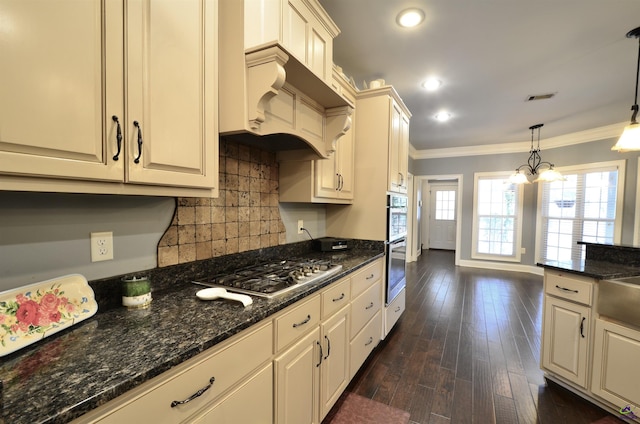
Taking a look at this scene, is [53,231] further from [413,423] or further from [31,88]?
[413,423]

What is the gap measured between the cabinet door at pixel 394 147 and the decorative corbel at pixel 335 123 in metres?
0.79

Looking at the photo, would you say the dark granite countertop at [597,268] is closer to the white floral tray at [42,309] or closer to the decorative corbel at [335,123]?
the decorative corbel at [335,123]

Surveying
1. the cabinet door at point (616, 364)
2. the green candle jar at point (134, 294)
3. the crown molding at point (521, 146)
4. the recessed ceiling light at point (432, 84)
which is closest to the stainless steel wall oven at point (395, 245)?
the recessed ceiling light at point (432, 84)

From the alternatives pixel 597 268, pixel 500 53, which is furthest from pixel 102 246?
pixel 500 53

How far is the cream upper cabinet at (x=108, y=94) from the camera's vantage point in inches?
26.6

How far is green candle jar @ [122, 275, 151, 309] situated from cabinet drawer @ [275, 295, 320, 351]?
541mm

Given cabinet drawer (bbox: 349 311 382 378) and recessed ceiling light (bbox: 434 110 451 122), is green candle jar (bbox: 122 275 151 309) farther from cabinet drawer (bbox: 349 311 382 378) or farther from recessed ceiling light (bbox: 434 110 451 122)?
recessed ceiling light (bbox: 434 110 451 122)

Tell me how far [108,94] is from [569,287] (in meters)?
2.81

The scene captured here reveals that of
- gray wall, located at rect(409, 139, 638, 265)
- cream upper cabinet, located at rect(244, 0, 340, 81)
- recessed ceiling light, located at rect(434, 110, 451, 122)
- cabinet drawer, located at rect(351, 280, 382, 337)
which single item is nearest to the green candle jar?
cream upper cabinet, located at rect(244, 0, 340, 81)

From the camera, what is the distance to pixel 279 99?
1.48m

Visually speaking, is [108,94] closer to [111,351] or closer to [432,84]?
[111,351]

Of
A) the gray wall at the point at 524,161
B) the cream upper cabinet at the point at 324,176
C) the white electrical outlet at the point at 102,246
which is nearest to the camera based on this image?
the white electrical outlet at the point at 102,246

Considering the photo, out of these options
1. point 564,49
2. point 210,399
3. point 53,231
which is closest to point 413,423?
point 210,399

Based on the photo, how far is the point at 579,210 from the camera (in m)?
4.68
